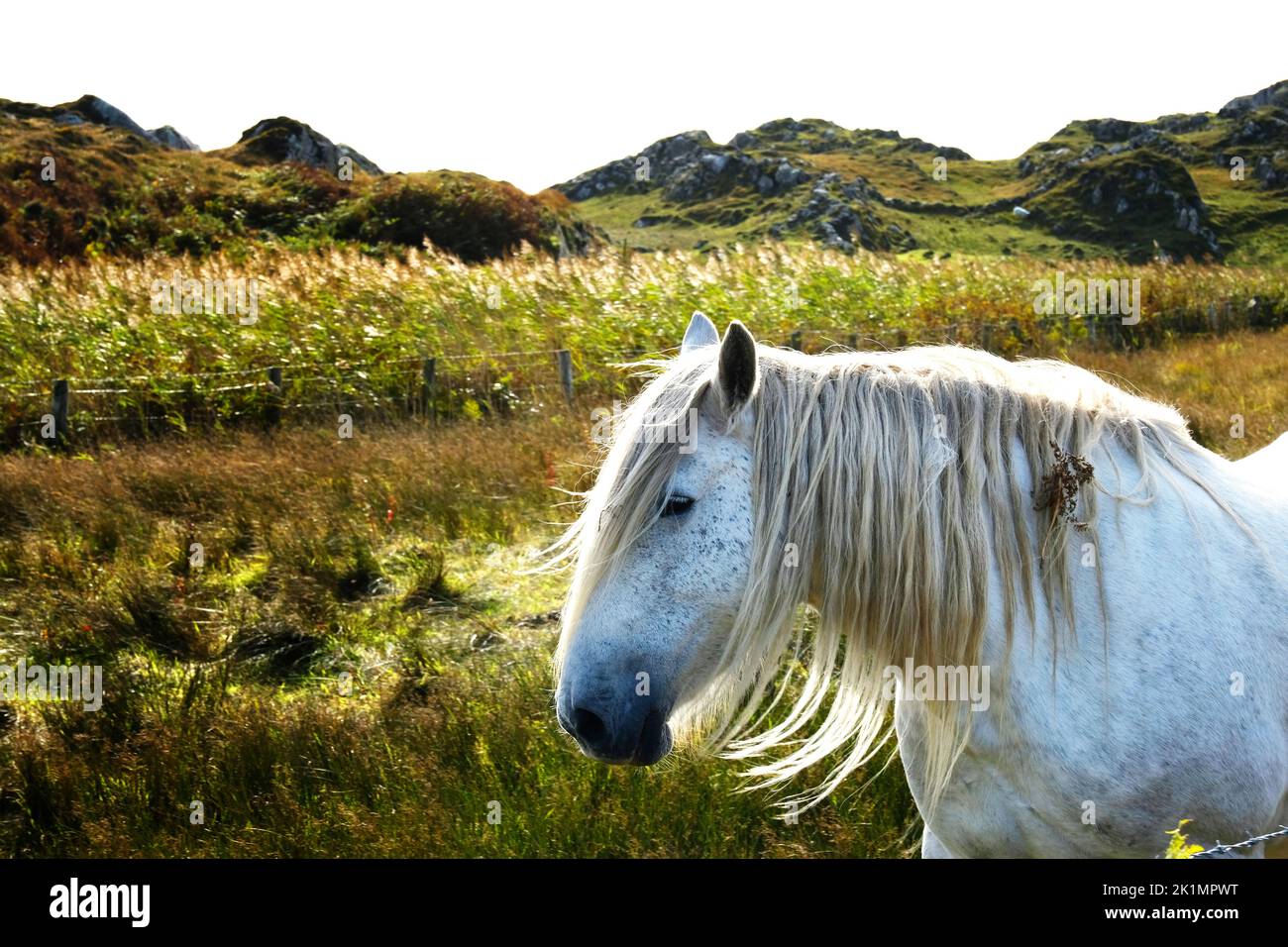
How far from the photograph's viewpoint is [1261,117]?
69.4 meters

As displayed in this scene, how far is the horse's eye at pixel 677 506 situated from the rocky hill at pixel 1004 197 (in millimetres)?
38509

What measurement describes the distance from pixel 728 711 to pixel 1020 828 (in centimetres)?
77

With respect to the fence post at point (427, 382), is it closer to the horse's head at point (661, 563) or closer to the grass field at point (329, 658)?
the grass field at point (329, 658)

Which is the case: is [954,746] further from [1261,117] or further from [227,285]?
[1261,117]

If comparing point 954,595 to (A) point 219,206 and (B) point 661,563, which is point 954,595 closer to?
(B) point 661,563

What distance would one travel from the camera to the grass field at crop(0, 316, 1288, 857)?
3.54m

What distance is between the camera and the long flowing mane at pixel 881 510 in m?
2.20

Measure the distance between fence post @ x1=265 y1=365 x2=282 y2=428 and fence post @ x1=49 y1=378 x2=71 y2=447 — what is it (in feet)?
6.33

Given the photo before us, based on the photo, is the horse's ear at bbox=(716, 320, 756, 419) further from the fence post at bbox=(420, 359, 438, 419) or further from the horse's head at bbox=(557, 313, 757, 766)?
the fence post at bbox=(420, 359, 438, 419)

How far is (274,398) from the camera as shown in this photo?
33.6ft

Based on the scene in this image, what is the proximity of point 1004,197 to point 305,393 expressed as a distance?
64696 millimetres

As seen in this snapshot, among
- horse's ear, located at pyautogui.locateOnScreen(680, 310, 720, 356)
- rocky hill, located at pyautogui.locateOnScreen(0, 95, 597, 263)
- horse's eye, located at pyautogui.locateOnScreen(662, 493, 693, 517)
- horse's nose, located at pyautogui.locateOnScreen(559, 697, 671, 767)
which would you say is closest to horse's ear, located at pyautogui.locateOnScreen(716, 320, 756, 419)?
horse's eye, located at pyautogui.locateOnScreen(662, 493, 693, 517)

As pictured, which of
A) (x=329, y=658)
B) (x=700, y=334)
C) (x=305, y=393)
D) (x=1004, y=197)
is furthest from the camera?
(x=1004, y=197)

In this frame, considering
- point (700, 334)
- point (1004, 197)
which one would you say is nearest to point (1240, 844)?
point (700, 334)
